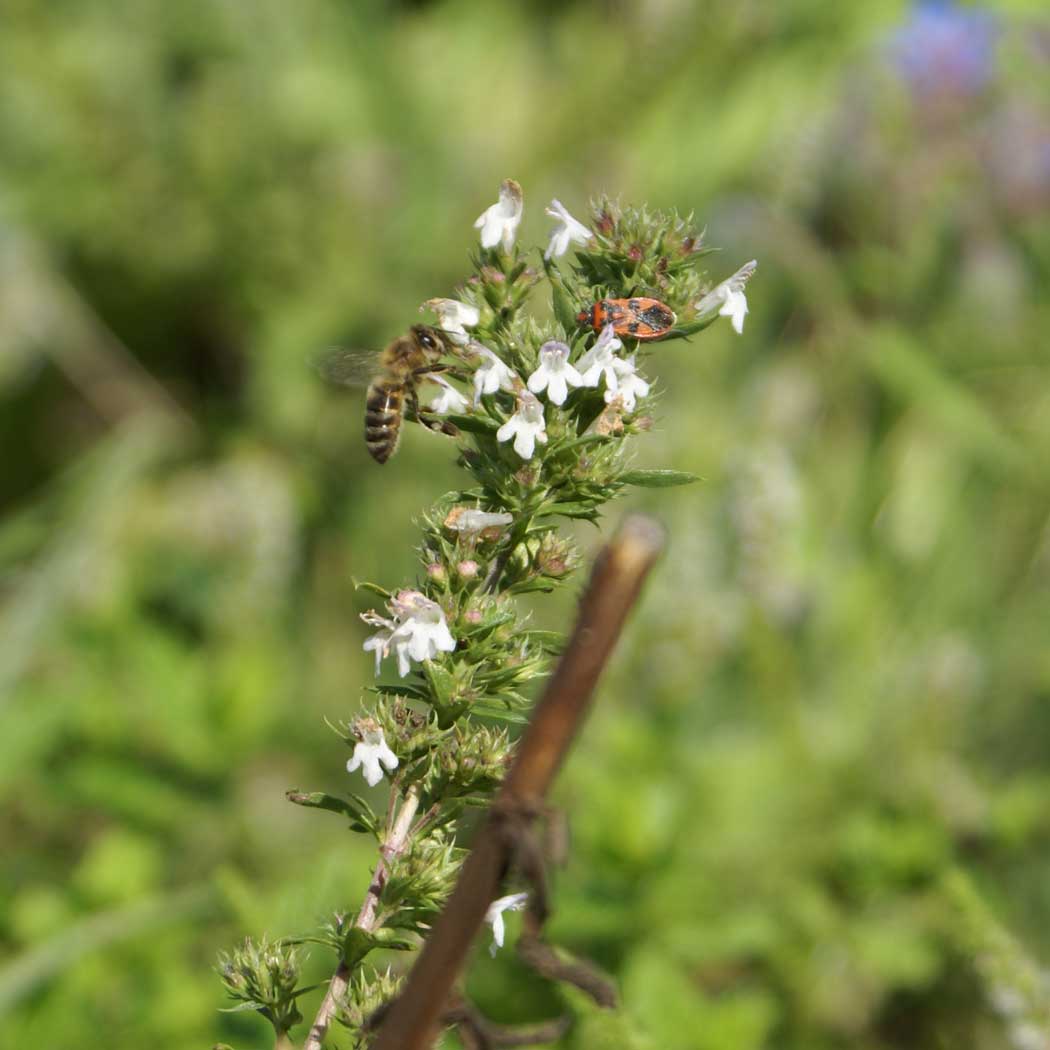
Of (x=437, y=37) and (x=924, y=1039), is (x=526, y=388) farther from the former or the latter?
(x=437, y=37)

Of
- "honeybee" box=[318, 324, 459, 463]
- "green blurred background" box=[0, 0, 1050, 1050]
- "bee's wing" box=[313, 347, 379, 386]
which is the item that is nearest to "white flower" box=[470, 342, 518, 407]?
"honeybee" box=[318, 324, 459, 463]

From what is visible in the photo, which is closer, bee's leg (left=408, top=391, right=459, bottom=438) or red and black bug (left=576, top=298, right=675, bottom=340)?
red and black bug (left=576, top=298, right=675, bottom=340)

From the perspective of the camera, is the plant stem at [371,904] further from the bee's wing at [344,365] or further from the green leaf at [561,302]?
the bee's wing at [344,365]

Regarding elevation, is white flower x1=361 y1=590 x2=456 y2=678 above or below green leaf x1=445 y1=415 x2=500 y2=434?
below

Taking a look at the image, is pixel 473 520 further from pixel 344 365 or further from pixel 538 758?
pixel 344 365

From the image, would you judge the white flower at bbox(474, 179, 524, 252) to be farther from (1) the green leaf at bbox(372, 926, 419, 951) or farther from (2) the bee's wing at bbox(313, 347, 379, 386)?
(2) the bee's wing at bbox(313, 347, 379, 386)

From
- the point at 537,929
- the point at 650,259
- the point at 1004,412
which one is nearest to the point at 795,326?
the point at 1004,412

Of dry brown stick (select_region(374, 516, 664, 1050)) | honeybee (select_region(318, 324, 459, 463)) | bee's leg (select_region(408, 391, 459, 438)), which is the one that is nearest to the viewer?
dry brown stick (select_region(374, 516, 664, 1050))
